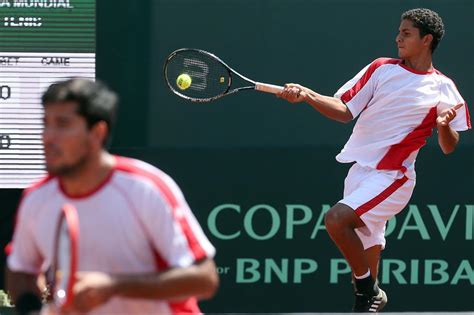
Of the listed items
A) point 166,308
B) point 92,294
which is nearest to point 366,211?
point 166,308

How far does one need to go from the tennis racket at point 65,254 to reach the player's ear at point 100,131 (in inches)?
8.2

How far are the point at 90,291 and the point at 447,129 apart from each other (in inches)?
147

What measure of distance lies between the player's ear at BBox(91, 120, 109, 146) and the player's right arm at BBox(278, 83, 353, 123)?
308 cm

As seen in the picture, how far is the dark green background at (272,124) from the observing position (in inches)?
302

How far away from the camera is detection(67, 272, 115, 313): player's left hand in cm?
326

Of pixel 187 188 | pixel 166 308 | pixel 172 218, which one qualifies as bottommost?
pixel 187 188

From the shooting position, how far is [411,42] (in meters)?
6.85

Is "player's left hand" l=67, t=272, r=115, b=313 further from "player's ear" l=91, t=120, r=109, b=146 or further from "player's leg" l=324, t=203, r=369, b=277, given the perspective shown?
"player's leg" l=324, t=203, r=369, b=277

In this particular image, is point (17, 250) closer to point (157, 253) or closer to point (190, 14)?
point (157, 253)

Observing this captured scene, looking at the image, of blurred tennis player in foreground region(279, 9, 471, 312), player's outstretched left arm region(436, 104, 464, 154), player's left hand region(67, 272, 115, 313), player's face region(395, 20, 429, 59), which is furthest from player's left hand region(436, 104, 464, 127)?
player's left hand region(67, 272, 115, 313)

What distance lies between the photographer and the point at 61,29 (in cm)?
752

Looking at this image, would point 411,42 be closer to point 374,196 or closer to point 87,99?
point 374,196

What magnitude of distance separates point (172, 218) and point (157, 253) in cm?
15

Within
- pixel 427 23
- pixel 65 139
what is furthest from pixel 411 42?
pixel 65 139
